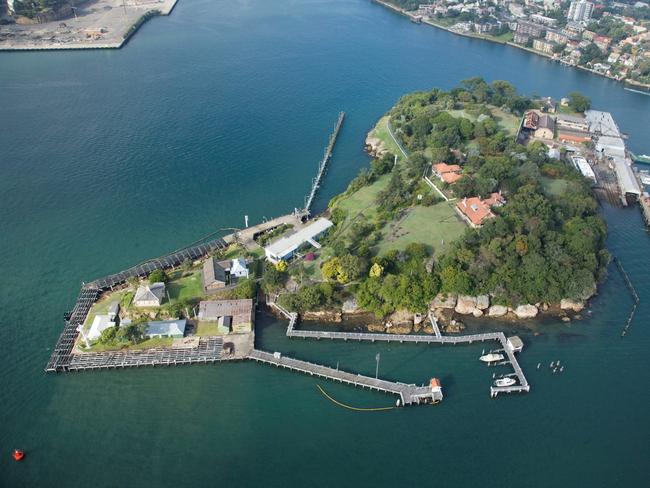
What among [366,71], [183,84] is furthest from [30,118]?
[366,71]

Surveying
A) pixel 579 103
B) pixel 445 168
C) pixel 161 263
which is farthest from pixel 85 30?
pixel 579 103

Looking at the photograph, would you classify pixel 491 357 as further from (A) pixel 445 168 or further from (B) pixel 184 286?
(B) pixel 184 286

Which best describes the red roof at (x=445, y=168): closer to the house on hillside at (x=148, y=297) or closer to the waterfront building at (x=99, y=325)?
the house on hillside at (x=148, y=297)

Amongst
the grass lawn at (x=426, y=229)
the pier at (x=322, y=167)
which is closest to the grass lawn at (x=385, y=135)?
the pier at (x=322, y=167)

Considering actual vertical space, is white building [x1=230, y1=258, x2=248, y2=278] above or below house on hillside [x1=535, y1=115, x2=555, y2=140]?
above

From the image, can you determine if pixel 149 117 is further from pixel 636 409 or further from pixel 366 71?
pixel 636 409

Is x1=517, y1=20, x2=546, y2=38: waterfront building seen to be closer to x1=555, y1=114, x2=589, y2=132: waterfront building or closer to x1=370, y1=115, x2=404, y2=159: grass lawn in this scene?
x1=555, y1=114, x2=589, y2=132: waterfront building

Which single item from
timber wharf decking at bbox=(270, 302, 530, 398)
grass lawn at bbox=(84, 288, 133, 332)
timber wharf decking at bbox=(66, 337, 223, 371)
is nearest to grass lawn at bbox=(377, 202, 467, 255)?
timber wharf decking at bbox=(270, 302, 530, 398)
